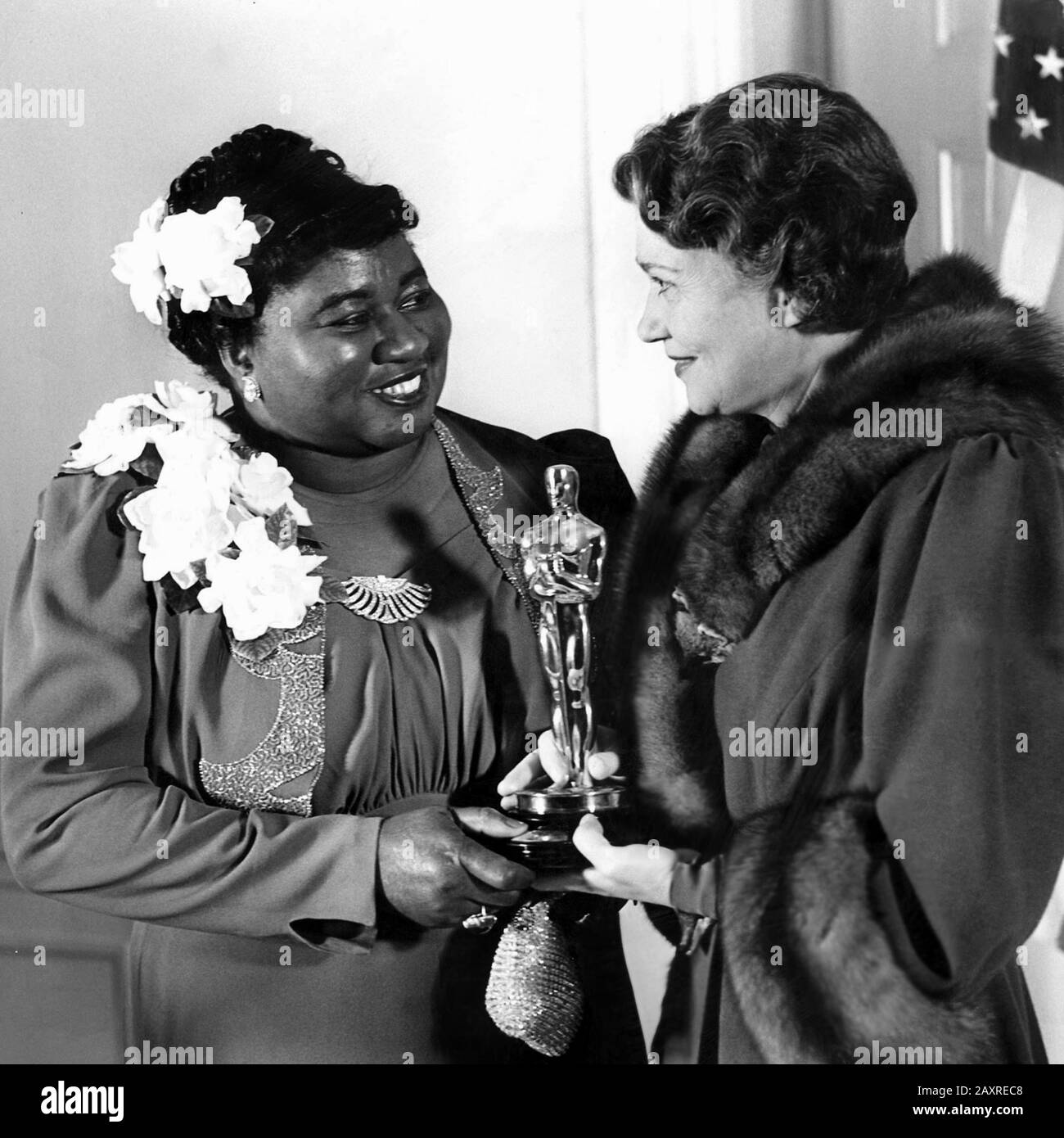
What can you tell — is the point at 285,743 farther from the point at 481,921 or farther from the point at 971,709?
the point at 971,709

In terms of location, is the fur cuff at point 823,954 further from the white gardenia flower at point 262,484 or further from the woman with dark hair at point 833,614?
the white gardenia flower at point 262,484

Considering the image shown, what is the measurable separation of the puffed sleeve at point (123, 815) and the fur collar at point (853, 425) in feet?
1.60

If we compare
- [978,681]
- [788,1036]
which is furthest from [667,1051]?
[978,681]

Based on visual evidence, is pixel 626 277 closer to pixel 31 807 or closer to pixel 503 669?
pixel 503 669

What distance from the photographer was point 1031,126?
181 centimetres

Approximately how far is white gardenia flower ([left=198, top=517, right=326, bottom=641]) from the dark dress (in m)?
0.03

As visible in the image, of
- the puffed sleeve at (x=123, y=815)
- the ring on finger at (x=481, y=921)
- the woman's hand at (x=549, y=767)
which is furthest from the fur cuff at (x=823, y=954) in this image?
the puffed sleeve at (x=123, y=815)

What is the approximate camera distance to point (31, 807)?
5.83ft

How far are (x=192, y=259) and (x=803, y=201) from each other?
682 mm

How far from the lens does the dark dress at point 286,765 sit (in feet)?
5.75

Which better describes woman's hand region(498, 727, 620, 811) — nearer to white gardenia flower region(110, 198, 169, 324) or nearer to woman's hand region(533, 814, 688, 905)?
woman's hand region(533, 814, 688, 905)

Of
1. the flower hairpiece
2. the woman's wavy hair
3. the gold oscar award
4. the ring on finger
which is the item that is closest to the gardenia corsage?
the flower hairpiece

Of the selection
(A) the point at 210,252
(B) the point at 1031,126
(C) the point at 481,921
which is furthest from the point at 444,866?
(B) the point at 1031,126

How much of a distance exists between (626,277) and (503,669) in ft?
1.57
